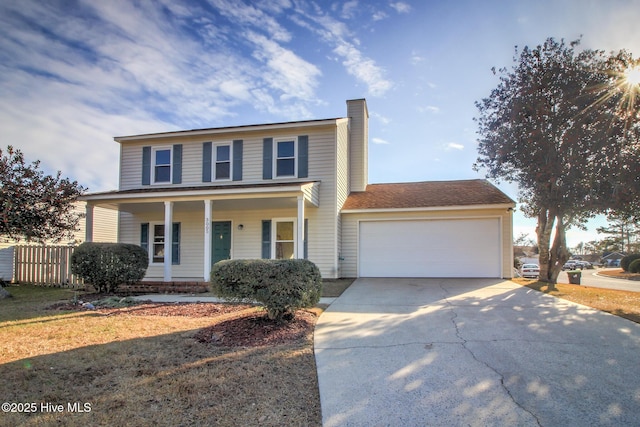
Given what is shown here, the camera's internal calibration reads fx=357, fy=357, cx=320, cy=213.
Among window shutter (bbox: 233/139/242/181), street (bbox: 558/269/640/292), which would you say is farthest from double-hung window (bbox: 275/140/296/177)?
street (bbox: 558/269/640/292)

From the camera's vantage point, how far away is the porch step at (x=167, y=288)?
1074 cm

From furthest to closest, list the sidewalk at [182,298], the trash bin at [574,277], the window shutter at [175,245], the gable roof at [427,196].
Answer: the trash bin at [574,277] → the window shutter at [175,245] → the gable roof at [427,196] → the sidewalk at [182,298]

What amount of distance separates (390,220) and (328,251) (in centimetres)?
281

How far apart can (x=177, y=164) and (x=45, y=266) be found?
5719 millimetres

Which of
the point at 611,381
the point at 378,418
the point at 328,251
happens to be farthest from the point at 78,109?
the point at 611,381

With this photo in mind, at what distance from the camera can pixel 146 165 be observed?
46.9 feet

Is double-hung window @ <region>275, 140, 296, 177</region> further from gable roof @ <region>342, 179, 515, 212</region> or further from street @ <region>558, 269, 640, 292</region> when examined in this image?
street @ <region>558, 269, 640, 292</region>

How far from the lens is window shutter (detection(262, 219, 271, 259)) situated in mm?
13367

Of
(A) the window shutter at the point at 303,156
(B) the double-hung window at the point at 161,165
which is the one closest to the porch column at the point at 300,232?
(A) the window shutter at the point at 303,156

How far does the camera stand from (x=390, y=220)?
45.5ft

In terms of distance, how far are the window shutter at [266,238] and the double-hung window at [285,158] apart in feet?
6.16

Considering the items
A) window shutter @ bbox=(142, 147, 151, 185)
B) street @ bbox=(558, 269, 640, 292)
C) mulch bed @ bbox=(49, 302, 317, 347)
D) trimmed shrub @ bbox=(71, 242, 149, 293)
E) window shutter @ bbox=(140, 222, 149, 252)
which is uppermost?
window shutter @ bbox=(142, 147, 151, 185)

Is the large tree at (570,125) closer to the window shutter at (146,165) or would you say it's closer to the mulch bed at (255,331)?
the mulch bed at (255,331)

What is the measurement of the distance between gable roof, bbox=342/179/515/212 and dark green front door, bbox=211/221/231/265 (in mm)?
4564
